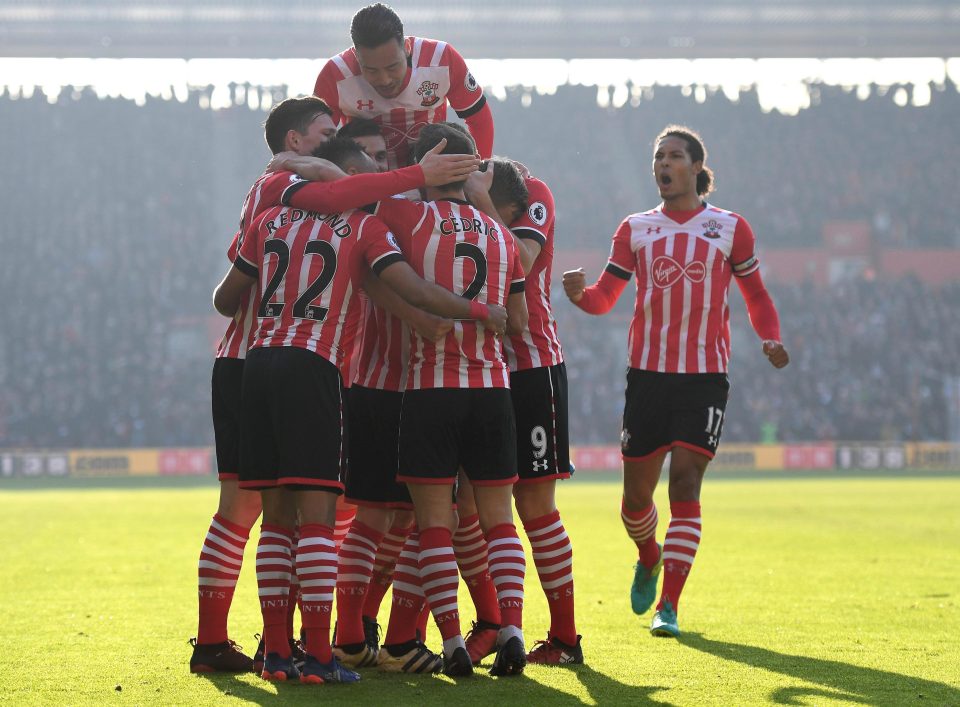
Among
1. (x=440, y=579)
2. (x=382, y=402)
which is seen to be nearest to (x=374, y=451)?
(x=382, y=402)

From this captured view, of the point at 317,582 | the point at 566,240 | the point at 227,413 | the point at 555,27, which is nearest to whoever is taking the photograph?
the point at 317,582

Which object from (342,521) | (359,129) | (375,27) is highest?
(375,27)

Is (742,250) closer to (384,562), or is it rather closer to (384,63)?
(384,63)

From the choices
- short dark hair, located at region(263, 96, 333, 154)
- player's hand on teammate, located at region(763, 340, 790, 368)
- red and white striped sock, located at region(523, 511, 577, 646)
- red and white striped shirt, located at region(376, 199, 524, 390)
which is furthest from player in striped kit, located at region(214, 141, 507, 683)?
player's hand on teammate, located at region(763, 340, 790, 368)

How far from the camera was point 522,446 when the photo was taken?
5562 millimetres

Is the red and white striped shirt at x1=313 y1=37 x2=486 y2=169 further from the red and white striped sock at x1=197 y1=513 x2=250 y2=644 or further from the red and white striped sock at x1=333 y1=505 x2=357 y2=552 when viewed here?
the red and white striped sock at x1=197 y1=513 x2=250 y2=644

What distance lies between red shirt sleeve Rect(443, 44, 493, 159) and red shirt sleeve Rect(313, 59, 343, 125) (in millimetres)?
519

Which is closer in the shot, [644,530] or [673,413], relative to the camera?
[673,413]

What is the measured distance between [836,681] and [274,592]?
2072 millimetres

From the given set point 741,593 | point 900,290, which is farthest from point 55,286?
point 741,593

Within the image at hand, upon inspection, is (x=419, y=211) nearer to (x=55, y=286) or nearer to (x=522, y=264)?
(x=522, y=264)

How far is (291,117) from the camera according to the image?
5.44 meters

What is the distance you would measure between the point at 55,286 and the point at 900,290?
862 inches

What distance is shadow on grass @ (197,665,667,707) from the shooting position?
441 cm
